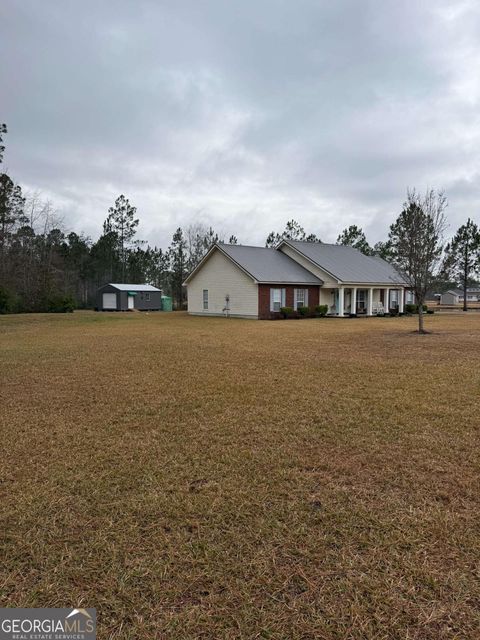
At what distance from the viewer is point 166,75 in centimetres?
1599

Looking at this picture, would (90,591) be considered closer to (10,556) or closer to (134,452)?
(10,556)

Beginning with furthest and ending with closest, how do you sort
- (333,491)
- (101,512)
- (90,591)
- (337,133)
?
(337,133), (333,491), (101,512), (90,591)

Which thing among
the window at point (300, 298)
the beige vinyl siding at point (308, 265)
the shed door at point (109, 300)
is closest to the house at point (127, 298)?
the shed door at point (109, 300)

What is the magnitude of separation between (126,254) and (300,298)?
36.1 meters

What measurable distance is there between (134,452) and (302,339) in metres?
10.5

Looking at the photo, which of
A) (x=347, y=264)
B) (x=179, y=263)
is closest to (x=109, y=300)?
(x=179, y=263)

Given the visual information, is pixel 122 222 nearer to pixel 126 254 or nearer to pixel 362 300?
pixel 126 254

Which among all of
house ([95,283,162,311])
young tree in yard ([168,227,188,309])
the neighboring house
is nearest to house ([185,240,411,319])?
house ([95,283,162,311])

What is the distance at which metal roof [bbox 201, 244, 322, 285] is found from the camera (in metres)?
26.3

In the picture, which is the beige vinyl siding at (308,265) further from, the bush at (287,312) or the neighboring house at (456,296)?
the neighboring house at (456,296)

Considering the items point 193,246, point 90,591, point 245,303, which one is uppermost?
point 193,246

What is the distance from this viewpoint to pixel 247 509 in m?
3.02

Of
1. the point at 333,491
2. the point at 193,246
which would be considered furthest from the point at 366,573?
the point at 193,246

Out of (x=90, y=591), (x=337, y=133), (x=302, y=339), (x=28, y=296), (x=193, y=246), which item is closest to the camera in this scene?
(x=90, y=591)
